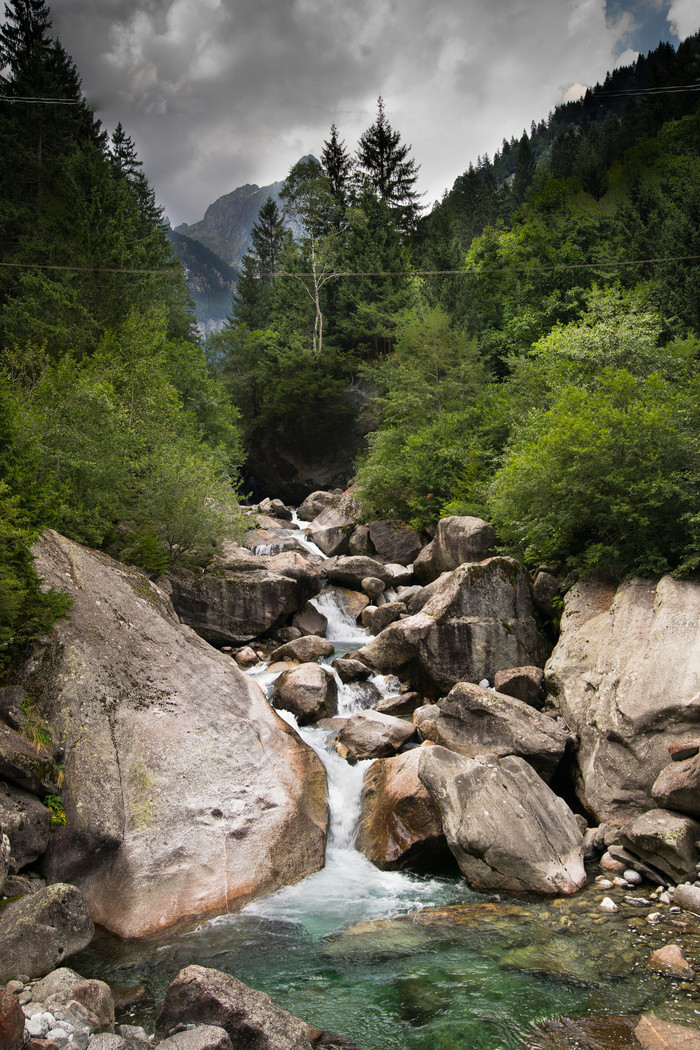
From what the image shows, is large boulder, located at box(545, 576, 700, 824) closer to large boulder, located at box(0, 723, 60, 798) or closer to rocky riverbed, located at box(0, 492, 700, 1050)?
rocky riverbed, located at box(0, 492, 700, 1050)

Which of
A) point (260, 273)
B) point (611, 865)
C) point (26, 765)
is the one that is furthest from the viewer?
point (260, 273)

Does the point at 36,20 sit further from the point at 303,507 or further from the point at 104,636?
the point at 104,636

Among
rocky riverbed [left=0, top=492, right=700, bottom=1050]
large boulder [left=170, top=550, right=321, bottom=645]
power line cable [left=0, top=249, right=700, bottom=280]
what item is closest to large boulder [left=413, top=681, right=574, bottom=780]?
rocky riverbed [left=0, top=492, right=700, bottom=1050]

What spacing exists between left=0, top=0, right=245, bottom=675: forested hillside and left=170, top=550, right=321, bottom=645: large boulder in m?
1.10

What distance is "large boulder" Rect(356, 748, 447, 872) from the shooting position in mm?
9211

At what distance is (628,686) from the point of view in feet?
33.3

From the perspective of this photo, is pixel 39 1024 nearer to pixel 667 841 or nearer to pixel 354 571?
pixel 667 841

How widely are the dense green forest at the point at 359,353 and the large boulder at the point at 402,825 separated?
5.99 meters

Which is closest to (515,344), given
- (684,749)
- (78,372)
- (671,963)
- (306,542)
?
(306,542)

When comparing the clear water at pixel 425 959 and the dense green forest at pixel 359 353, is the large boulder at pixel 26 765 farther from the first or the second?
the clear water at pixel 425 959

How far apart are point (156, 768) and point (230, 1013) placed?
4.46 meters

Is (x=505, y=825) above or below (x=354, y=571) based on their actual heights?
below

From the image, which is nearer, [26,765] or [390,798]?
[26,765]

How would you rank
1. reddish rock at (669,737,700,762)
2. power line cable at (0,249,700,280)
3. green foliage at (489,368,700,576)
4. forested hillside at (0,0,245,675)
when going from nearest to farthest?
reddish rock at (669,737,700,762)
forested hillside at (0,0,245,675)
green foliage at (489,368,700,576)
power line cable at (0,249,700,280)
